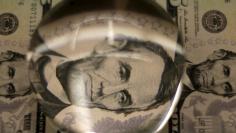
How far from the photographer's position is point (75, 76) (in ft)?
2.12

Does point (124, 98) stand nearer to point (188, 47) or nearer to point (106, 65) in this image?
point (106, 65)

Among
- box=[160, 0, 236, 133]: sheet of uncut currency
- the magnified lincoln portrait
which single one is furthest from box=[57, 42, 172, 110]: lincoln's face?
box=[160, 0, 236, 133]: sheet of uncut currency

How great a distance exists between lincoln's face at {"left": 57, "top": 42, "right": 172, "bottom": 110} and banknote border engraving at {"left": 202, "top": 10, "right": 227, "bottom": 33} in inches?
14.4

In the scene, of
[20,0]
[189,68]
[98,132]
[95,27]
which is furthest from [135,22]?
[20,0]

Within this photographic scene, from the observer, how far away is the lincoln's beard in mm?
→ 925

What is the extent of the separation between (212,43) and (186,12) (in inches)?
3.4

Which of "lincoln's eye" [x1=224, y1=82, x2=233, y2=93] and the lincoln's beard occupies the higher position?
the lincoln's beard

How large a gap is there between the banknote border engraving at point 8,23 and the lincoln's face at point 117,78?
15.0 inches

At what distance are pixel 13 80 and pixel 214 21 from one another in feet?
1.40

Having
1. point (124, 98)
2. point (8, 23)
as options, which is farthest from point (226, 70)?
point (8, 23)

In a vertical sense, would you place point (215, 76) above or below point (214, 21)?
below

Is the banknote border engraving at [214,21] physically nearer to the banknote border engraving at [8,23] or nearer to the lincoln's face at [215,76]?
the lincoln's face at [215,76]

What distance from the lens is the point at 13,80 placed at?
3.09 feet

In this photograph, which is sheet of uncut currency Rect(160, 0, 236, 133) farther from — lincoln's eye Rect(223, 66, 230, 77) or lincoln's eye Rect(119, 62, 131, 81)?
A: lincoln's eye Rect(119, 62, 131, 81)
